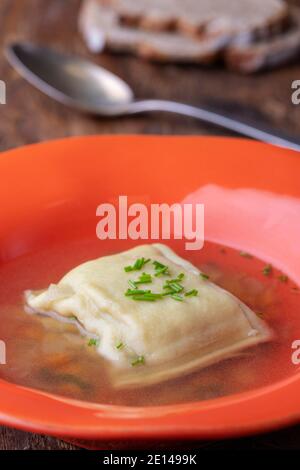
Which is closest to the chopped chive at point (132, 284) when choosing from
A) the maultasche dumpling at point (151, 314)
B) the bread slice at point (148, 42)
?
the maultasche dumpling at point (151, 314)

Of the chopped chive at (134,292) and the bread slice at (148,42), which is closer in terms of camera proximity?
the chopped chive at (134,292)

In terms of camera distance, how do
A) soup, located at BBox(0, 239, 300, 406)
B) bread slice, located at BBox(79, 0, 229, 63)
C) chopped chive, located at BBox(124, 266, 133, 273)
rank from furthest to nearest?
1. bread slice, located at BBox(79, 0, 229, 63)
2. chopped chive, located at BBox(124, 266, 133, 273)
3. soup, located at BBox(0, 239, 300, 406)

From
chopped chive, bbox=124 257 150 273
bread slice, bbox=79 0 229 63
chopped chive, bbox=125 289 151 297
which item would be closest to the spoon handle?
bread slice, bbox=79 0 229 63

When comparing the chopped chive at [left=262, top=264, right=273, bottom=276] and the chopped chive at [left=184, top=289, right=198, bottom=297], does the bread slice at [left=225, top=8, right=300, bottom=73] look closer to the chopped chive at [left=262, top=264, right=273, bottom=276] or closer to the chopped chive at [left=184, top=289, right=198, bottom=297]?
the chopped chive at [left=262, top=264, right=273, bottom=276]

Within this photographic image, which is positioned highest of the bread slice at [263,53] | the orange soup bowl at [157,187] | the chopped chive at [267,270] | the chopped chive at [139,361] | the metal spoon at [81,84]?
the bread slice at [263,53]

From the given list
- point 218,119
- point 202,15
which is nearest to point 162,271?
point 218,119

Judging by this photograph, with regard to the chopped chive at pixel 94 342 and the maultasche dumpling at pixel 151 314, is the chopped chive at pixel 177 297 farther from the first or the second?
the chopped chive at pixel 94 342

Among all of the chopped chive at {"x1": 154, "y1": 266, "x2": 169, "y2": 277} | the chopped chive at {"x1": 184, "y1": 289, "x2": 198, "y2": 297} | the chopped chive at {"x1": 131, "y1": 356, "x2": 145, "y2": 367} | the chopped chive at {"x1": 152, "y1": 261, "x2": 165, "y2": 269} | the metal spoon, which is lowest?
the chopped chive at {"x1": 131, "y1": 356, "x2": 145, "y2": 367}
